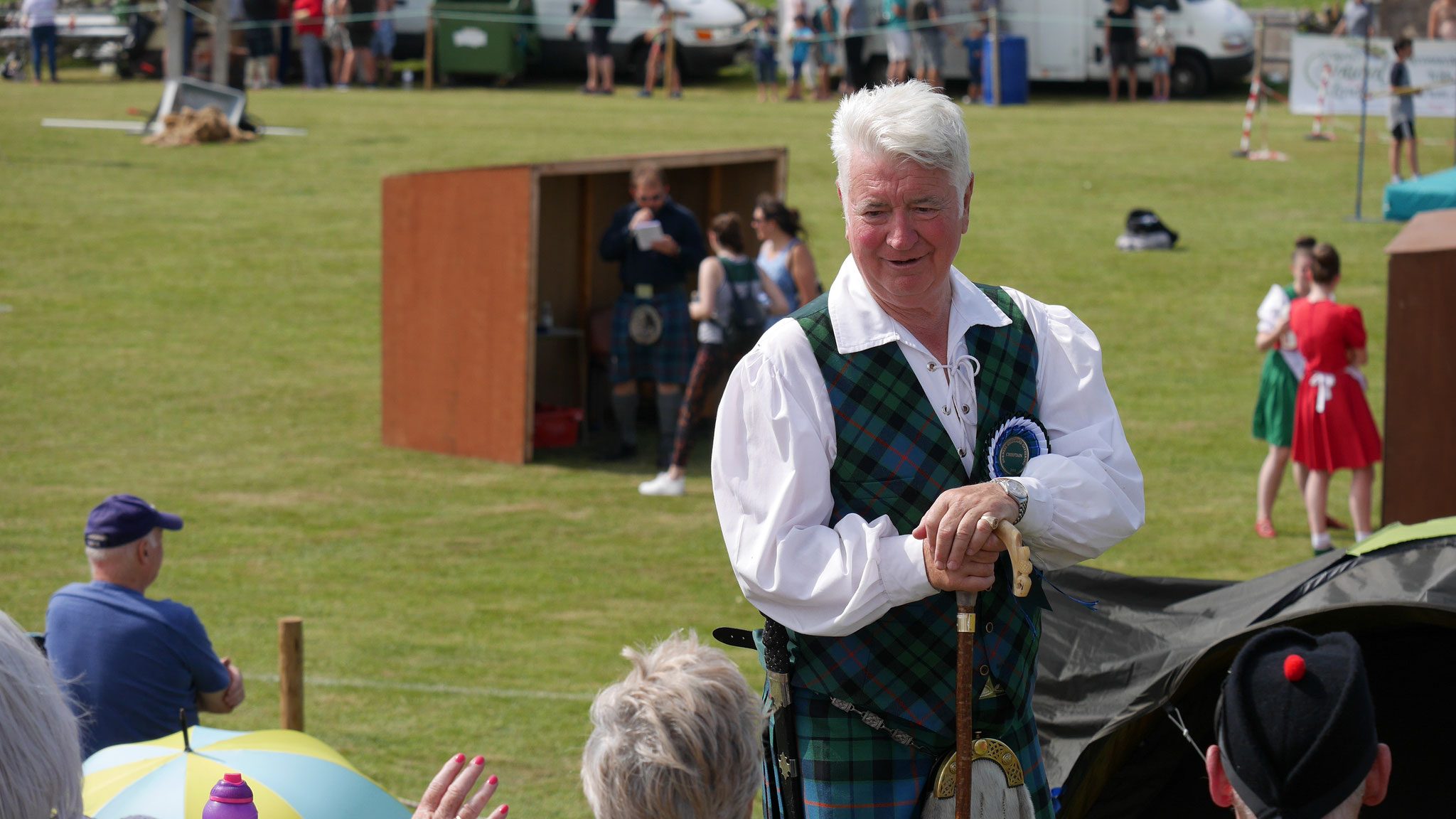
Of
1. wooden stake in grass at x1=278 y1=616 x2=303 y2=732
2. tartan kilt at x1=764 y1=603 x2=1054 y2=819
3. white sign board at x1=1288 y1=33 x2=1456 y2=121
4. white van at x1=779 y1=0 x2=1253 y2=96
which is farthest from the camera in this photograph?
white van at x1=779 y1=0 x2=1253 y2=96

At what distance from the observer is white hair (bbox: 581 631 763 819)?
102 inches

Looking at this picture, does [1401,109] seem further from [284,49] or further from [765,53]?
[284,49]

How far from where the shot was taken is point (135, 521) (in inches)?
170

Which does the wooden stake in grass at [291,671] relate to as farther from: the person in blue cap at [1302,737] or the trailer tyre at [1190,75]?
the trailer tyre at [1190,75]

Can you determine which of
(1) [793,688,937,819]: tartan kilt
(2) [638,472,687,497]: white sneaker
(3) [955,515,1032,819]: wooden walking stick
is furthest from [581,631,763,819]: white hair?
(2) [638,472,687,497]: white sneaker

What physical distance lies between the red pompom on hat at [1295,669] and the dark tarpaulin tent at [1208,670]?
1.47 metres

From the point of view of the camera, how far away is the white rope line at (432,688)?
5.86m

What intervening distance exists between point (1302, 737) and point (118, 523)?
131 inches

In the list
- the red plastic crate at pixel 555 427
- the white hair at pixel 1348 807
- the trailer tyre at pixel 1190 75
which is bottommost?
the red plastic crate at pixel 555 427

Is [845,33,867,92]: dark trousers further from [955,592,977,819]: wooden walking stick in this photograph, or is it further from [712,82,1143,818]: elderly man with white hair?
[955,592,977,819]: wooden walking stick

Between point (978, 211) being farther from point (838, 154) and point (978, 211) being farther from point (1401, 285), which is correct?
point (838, 154)

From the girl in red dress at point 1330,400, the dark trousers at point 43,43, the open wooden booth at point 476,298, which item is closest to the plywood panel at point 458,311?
the open wooden booth at point 476,298

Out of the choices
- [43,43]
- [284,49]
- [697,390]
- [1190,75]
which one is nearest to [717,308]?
[697,390]

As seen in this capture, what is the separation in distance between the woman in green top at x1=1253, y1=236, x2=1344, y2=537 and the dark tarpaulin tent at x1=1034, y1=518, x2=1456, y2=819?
358 cm
